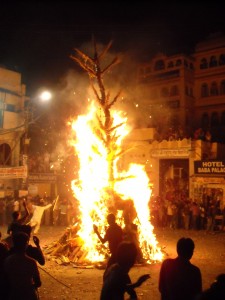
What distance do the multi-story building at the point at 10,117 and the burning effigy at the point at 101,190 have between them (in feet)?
41.7

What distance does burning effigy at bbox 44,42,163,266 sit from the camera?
1229 centimetres

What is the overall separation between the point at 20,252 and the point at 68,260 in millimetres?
7741

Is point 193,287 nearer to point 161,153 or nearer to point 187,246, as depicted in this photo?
point 187,246

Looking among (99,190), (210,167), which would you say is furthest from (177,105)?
(99,190)

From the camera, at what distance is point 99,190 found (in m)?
13.1

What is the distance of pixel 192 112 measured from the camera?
3575 centimetres

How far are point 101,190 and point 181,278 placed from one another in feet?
28.4

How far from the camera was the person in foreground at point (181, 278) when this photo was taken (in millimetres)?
4391

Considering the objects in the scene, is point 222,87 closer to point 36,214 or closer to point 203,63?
point 203,63

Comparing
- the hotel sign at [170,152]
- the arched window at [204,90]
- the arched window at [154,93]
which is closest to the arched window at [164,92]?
the arched window at [154,93]

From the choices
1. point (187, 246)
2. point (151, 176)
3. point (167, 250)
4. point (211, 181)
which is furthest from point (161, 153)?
point (187, 246)

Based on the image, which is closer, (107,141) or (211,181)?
(107,141)

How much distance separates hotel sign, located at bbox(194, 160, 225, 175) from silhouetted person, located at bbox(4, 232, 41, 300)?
1806 cm

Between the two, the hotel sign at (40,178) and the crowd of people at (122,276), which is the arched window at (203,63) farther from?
the crowd of people at (122,276)
